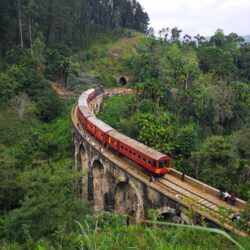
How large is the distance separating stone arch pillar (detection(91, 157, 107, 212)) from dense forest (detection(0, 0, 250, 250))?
4.18 meters

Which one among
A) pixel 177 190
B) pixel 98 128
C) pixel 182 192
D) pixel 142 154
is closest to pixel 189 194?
pixel 182 192

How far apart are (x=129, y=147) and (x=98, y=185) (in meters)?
6.42

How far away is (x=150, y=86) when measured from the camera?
39469mm

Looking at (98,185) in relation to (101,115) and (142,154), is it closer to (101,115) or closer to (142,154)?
(142,154)

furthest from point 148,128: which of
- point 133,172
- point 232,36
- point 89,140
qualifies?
point 232,36

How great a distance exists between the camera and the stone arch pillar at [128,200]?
19859mm

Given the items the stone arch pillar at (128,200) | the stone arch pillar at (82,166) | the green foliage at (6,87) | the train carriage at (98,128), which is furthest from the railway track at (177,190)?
the green foliage at (6,87)

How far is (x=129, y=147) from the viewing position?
22000mm

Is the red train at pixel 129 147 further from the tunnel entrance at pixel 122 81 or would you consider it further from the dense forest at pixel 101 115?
the tunnel entrance at pixel 122 81

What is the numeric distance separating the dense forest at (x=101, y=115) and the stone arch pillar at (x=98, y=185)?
418 cm

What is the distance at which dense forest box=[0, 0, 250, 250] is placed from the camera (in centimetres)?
1381

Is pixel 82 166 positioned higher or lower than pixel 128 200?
lower

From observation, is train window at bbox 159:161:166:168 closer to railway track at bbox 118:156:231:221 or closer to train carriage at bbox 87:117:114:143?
railway track at bbox 118:156:231:221

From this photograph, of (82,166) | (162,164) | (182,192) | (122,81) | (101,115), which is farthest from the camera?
(122,81)
